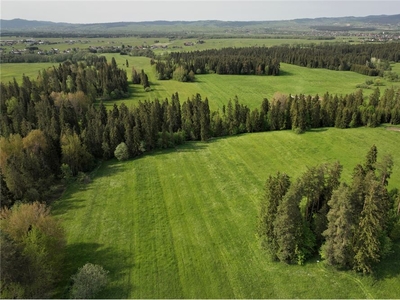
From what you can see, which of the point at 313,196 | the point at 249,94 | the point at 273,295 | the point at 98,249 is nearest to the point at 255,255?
the point at 273,295

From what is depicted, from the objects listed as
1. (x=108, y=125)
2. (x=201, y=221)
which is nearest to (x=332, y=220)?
(x=201, y=221)

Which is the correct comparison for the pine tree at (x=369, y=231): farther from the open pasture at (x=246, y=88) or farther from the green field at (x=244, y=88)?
the green field at (x=244, y=88)

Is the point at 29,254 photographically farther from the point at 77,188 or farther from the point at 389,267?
the point at 389,267

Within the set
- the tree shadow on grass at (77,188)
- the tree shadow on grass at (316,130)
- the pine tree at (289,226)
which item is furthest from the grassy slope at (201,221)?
the tree shadow on grass at (316,130)

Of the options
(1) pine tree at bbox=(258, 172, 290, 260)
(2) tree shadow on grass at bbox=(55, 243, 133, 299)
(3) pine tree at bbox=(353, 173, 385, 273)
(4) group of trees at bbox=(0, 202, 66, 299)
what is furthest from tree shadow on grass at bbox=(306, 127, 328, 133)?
(4) group of trees at bbox=(0, 202, 66, 299)

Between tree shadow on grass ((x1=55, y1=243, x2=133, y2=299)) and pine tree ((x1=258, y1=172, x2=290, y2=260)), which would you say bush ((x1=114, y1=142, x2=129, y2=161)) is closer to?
tree shadow on grass ((x1=55, y1=243, x2=133, y2=299))

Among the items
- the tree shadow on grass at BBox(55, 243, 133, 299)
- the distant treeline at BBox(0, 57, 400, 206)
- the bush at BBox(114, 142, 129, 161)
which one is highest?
the distant treeline at BBox(0, 57, 400, 206)
